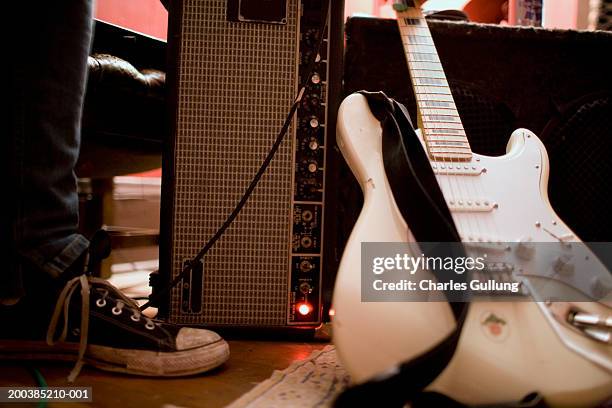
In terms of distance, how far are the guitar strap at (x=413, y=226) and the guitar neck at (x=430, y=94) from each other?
0.32 feet

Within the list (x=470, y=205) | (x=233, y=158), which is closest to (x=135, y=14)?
(x=233, y=158)

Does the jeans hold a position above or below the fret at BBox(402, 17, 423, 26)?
below

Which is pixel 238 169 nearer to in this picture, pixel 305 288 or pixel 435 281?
pixel 305 288

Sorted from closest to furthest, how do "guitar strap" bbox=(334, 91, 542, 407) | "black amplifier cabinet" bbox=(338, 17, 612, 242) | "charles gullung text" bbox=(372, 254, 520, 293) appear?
"guitar strap" bbox=(334, 91, 542, 407)
"charles gullung text" bbox=(372, 254, 520, 293)
"black amplifier cabinet" bbox=(338, 17, 612, 242)

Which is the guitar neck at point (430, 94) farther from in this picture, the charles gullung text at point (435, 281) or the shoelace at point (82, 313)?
the shoelace at point (82, 313)

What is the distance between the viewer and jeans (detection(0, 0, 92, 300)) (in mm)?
701

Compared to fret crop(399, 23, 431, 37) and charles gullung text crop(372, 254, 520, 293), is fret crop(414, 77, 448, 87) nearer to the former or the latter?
fret crop(399, 23, 431, 37)

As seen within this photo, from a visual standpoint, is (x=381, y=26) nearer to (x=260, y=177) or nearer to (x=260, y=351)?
(x=260, y=177)

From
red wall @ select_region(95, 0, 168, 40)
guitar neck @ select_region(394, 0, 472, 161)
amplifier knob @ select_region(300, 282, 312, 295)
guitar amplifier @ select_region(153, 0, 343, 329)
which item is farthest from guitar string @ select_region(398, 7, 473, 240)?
red wall @ select_region(95, 0, 168, 40)

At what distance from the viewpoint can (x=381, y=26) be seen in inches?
43.3

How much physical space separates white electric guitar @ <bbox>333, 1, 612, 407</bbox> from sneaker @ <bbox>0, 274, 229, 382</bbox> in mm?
298

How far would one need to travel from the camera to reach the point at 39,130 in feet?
2.36

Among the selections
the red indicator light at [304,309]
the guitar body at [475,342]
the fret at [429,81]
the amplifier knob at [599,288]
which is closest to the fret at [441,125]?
the fret at [429,81]

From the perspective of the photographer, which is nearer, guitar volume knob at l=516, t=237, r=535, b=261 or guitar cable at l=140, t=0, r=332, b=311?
guitar volume knob at l=516, t=237, r=535, b=261
